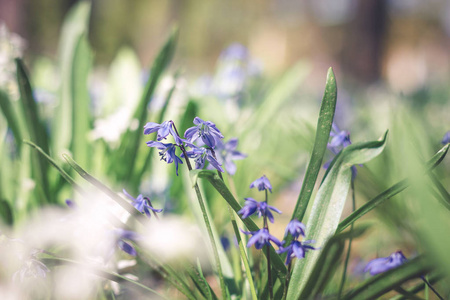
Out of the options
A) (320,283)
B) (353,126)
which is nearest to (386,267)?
(320,283)

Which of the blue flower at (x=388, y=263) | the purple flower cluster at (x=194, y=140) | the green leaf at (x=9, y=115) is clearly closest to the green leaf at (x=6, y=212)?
the green leaf at (x=9, y=115)

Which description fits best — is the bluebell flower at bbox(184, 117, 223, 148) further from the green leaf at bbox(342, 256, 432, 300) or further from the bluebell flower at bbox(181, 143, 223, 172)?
the green leaf at bbox(342, 256, 432, 300)

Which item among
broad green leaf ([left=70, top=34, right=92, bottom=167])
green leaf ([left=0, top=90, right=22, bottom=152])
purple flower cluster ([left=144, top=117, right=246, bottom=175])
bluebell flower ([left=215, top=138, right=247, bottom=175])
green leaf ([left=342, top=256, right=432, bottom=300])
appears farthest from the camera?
broad green leaf ([left=70, top=34, right=92, bottom=167])

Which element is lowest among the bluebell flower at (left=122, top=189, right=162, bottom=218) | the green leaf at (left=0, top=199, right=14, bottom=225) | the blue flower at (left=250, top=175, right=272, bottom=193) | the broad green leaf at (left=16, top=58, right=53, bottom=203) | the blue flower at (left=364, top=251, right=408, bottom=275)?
the blue flower at (left=364, top=251, right=408, bottom=275)

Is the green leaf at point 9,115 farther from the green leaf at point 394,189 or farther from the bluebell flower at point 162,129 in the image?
the green leaf at point 394,189

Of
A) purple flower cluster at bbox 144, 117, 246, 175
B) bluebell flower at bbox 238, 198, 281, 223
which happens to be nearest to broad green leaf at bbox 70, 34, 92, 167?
purple flower cluster at bbox 144, 117, 246, 175
